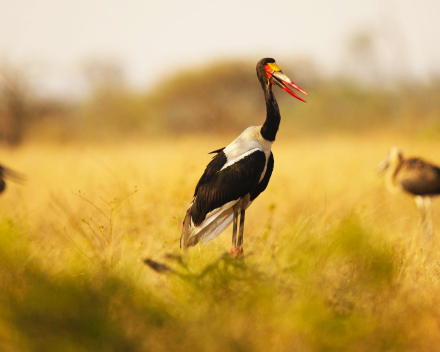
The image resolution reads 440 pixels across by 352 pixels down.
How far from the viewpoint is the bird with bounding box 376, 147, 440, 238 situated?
552 centimetres

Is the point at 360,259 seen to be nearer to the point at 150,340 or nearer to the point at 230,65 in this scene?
the point at 150,340

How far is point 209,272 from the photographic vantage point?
2.13 m

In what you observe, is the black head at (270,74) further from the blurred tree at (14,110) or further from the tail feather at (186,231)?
the blurred tree at (14,110)

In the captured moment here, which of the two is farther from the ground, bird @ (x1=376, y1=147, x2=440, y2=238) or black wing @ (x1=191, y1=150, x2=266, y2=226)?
black wing @ (x1=191, y1=150, x2=266, y2=226)

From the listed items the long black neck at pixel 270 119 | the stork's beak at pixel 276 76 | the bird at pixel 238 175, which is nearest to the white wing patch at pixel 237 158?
the bird at pixel 238 175

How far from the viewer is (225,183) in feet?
9.95

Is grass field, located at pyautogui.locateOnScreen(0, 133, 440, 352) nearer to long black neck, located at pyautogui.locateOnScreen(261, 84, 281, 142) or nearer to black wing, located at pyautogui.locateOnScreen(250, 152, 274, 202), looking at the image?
black wing, located at pyautogui.locateOnScreen(250, 152, 274, 202)

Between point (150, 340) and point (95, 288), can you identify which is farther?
point (95, 288)

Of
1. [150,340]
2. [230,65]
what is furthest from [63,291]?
[230,65]

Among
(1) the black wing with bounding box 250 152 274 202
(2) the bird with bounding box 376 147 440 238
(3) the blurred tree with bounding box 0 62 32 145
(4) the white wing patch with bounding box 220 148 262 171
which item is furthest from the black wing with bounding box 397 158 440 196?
(3) the blurred tree with bounding box 0 62 32 145

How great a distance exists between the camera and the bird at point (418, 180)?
5516 millimetres

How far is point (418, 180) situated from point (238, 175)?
3.39 metres

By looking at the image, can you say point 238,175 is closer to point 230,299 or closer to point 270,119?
point 270,119

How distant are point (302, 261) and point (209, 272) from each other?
1.50 feet
